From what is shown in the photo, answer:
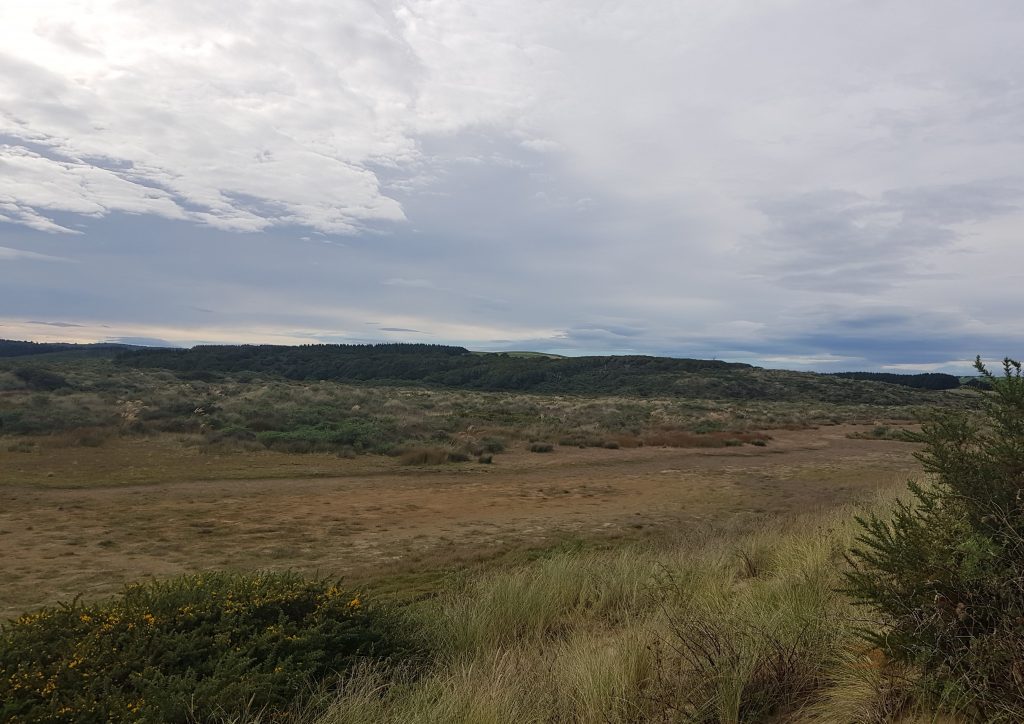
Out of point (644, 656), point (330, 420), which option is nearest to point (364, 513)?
point (644, 656)

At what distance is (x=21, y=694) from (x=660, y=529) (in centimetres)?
1122

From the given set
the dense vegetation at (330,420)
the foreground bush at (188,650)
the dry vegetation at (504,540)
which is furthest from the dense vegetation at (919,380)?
the foreground bush at (188,650)

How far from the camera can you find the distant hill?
8338 centimetres

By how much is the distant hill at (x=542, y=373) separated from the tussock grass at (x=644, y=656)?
75.2 meters

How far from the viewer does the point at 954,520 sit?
12.4ft

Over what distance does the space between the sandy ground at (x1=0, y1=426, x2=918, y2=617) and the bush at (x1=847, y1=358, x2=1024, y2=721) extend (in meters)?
7.36

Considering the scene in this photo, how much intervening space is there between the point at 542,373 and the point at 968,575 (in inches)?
3578

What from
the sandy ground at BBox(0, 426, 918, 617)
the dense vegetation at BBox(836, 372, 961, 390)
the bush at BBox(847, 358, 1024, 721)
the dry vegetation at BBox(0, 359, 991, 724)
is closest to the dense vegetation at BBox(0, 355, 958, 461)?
the dry vegetation at BBox(0, 359, 991, 724)

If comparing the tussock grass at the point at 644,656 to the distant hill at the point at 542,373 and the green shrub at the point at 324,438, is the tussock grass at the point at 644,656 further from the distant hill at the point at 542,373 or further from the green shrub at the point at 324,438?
the distant hill at the point at 542,373

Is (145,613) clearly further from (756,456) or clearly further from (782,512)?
(756,456)

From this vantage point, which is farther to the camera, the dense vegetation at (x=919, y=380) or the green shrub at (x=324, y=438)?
the dense vegetation at (x=919, y=380)

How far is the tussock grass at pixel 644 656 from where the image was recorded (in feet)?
11.6

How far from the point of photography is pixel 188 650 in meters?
4.07

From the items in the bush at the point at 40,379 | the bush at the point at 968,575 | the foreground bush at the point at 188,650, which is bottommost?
the bush at the point at 40,379
